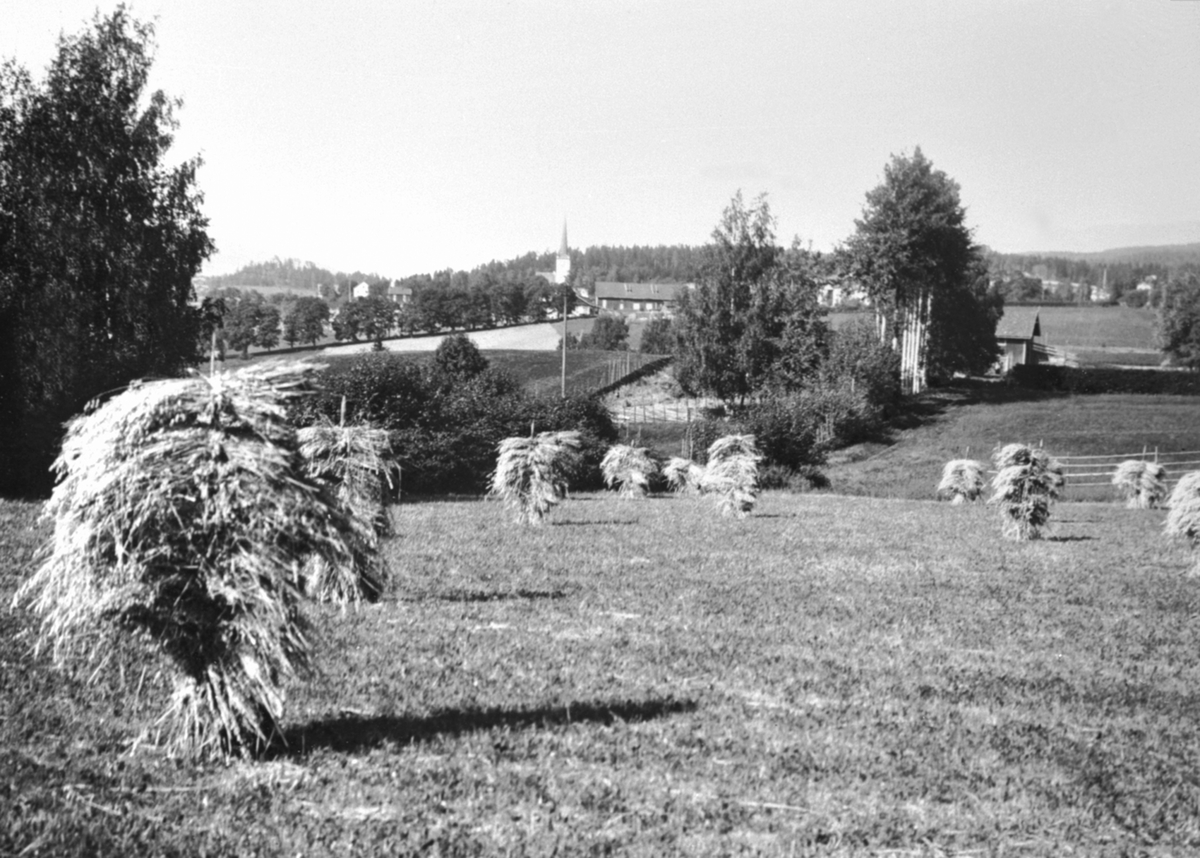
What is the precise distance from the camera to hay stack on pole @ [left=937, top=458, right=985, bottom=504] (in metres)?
39.7

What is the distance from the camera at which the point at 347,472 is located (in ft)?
47.4

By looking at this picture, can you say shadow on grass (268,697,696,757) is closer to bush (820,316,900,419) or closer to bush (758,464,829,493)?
bush (758,464,829,493)

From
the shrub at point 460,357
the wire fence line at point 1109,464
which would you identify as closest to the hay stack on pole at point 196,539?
the wire fence line at point 1109,464

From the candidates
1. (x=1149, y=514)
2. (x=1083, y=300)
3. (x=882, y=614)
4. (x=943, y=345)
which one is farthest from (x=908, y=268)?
(x=1083, y=300)

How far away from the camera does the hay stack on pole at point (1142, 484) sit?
39.2 m

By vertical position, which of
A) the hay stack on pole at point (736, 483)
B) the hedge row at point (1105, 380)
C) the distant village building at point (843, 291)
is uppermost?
the distant village building at point (843, 291)

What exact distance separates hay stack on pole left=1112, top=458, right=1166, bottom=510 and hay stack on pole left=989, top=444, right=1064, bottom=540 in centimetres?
1622

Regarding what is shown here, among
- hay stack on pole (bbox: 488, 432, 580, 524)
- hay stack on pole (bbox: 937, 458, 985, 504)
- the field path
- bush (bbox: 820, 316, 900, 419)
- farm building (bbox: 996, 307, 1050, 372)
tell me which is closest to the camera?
hay stack on pole (bbox: 488, 432, 580, 524)

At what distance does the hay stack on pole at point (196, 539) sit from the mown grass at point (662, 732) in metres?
0.56

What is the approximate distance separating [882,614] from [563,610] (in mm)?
4759

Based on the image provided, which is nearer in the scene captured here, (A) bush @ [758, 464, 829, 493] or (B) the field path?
(A) bush @ [758, 464, 829, 493]

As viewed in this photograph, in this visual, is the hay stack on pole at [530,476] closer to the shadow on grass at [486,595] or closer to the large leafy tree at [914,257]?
the shadow on grass at [486,595]

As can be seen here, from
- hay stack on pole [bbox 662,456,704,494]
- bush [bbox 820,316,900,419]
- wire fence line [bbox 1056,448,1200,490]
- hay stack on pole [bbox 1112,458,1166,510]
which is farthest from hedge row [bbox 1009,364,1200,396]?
hay stack on pole [bbox 662,456,704,494]

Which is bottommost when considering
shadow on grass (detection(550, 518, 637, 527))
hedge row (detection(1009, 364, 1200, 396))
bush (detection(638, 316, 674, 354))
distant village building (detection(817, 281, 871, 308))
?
shadow on grass (detection(550, 518, 637, 527))
